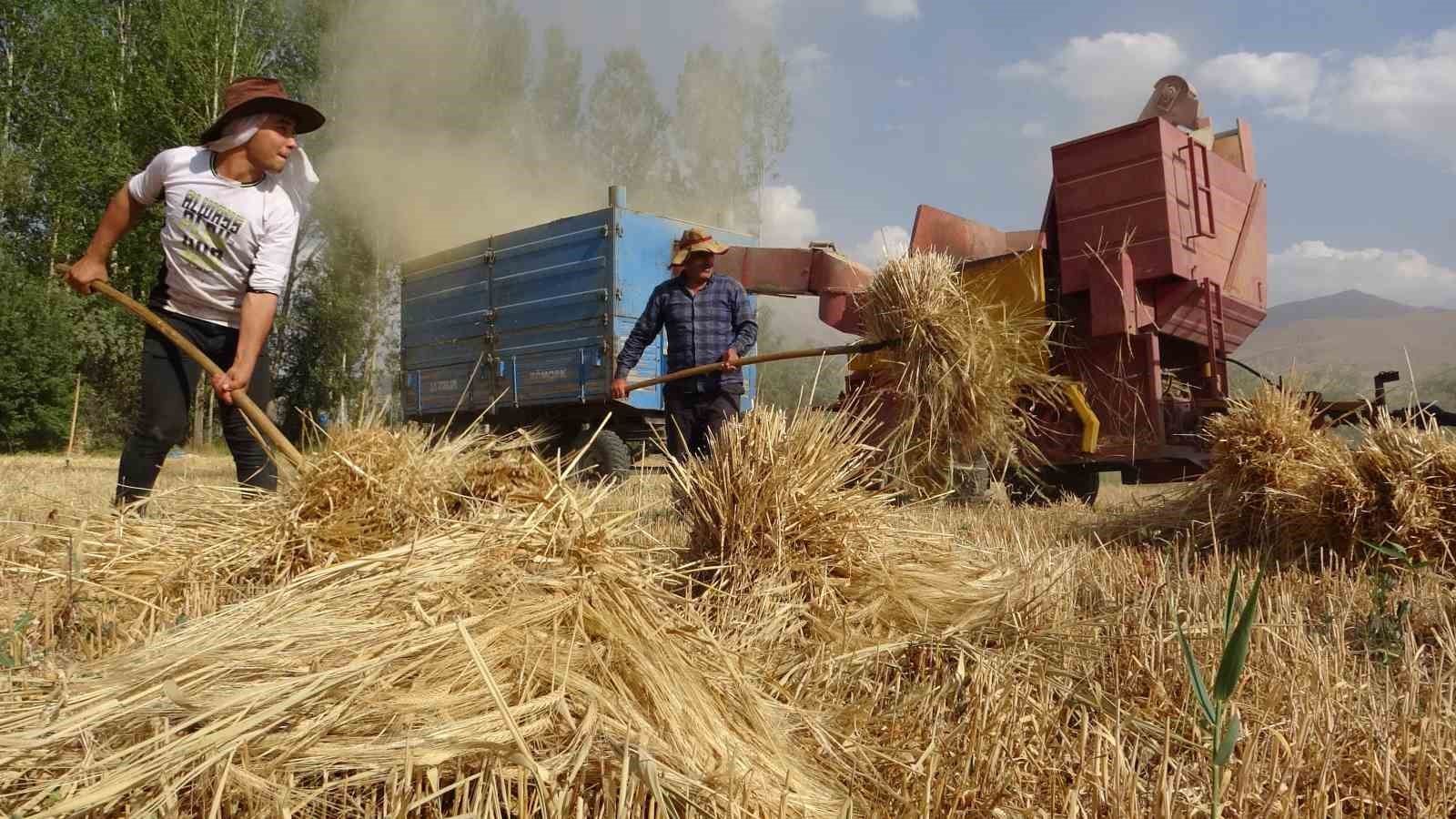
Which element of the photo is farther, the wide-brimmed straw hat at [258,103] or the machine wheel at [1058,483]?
the machine wheel at [1058,483]

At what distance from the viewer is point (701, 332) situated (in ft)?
17.3

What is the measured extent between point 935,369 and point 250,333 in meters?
2.94

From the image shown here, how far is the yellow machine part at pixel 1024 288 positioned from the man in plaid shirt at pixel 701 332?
123 centimetres

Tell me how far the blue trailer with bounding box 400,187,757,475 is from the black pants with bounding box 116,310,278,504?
5.32m

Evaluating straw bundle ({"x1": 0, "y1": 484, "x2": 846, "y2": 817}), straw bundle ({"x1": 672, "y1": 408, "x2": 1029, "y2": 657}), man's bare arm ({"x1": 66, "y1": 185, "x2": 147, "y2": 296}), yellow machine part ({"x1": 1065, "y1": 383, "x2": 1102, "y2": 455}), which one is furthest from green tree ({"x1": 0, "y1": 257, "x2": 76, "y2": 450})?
straw bundle ({"x1": 0, "y1": 484, "x2": 846, "y2": 817})

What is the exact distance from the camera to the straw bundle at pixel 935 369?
448cm

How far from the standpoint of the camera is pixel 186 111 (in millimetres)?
20078

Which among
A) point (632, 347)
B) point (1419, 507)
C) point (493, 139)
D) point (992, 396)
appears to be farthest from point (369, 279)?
point (1419, 507)

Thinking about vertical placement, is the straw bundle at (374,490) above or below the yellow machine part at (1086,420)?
below

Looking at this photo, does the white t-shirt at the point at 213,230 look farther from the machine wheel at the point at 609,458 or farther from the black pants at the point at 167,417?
the machine wheel at the point at 609,458

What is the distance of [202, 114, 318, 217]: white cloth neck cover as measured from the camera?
11.5 ft

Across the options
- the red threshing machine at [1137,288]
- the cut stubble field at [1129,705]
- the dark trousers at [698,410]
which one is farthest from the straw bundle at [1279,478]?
the dark trousers at [698,410]

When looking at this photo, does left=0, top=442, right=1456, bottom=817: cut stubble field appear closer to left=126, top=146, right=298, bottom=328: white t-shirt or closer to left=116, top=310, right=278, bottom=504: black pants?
left=116, top=310, right=278, bottom=504: black pants

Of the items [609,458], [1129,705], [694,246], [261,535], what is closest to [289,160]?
[261,535]
